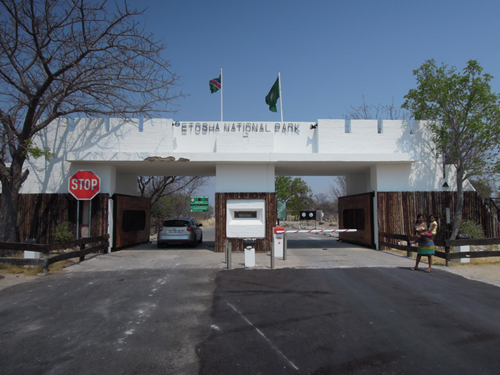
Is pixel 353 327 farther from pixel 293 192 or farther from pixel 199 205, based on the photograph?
pixel 293 192

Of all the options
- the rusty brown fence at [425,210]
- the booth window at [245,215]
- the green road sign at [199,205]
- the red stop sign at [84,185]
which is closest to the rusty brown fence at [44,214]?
the red stop sign at [84,185]

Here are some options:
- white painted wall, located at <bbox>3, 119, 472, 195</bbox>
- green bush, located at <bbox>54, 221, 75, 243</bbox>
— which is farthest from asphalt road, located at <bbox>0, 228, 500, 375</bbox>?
white painted wall, located at <bbox>3, 119, 472, 195</bbox>

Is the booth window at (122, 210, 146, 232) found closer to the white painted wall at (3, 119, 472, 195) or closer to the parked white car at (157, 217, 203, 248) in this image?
the parked white car at (157, 217, 203, 248)

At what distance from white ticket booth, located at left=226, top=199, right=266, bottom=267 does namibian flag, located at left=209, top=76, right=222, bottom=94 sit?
225 inches

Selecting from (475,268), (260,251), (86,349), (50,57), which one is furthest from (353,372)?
(50,57)

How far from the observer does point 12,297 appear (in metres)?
7.67

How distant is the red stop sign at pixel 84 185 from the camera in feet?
46.0

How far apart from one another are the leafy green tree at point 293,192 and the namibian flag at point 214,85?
68.1ft

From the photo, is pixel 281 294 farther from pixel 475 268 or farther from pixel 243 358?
pixel 475 268

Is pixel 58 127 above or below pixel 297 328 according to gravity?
above

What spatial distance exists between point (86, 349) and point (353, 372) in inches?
133

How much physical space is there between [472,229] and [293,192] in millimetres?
25090

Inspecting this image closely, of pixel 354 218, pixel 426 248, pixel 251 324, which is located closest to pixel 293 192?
pixel 354 218

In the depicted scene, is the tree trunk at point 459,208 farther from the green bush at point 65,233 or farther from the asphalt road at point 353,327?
the green bush at point 65,233
